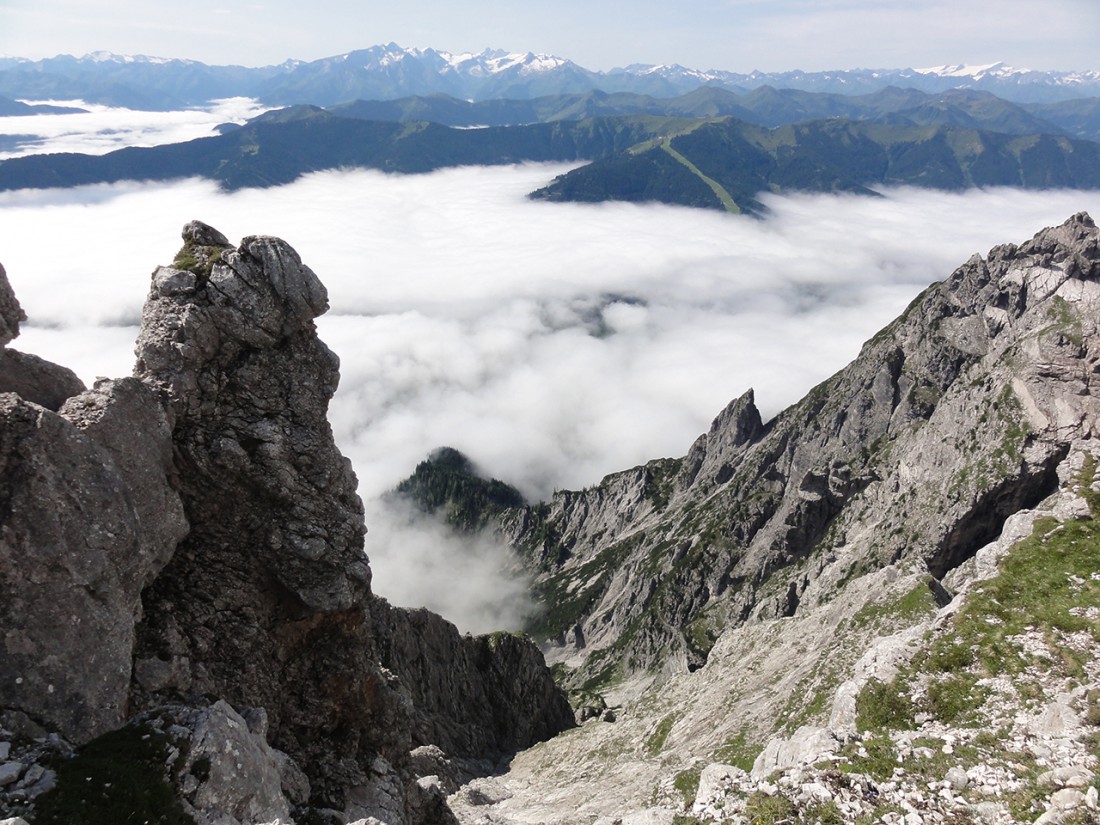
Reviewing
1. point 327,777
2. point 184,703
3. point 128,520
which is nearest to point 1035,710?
point 327,777

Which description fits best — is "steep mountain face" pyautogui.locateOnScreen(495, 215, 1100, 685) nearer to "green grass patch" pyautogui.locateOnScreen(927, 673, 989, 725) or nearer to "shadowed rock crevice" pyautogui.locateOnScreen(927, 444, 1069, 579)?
"shadowed rock crevice" pyautogui.locateOnScreen(927, 444, 1069, 579)

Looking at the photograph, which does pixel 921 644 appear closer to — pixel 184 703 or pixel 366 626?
pixel 366 626

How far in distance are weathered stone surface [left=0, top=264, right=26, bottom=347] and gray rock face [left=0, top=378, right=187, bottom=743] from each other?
4.34 m

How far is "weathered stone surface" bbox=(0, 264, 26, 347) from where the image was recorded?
90.1ft

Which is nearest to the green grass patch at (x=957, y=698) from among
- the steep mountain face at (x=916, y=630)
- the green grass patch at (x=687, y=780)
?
the steep mountain face at (x=916, y=630)

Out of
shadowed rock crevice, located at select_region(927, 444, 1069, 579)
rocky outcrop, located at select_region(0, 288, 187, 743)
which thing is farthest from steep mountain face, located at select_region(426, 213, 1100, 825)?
rocky outcrop, located at select_region(0, 288, 187, 743)

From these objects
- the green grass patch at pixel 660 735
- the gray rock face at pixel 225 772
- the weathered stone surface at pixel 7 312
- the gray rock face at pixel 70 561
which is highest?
the weathered stone surface at pixel 7 312

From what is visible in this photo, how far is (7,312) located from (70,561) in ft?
41.9

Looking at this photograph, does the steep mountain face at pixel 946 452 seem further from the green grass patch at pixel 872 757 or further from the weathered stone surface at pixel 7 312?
the weathered stone surface at pixel 7 312

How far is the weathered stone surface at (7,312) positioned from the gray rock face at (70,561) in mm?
4340

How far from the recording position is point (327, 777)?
35.2 metres

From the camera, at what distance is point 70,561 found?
76.8 feet

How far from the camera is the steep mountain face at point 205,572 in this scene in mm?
22359

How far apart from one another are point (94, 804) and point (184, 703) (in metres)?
6.85
